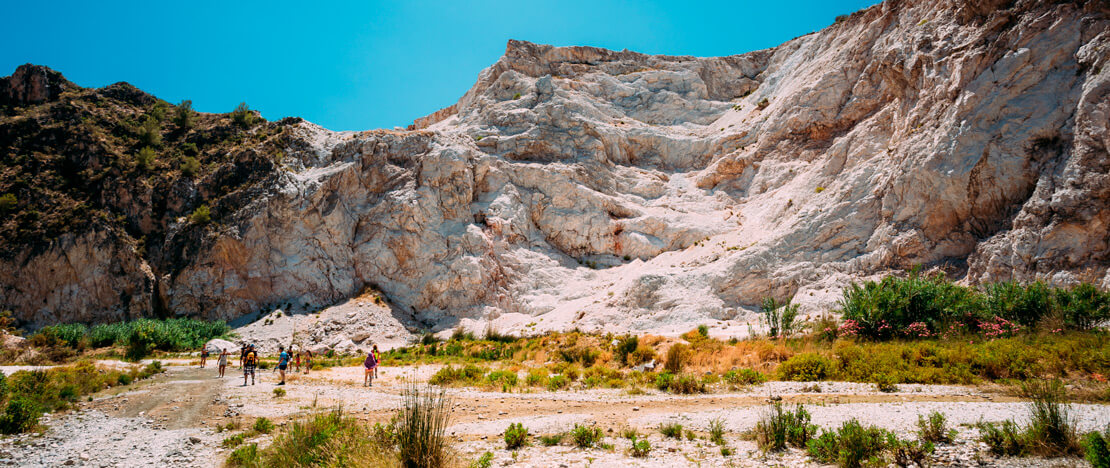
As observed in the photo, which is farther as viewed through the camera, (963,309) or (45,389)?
(963,309)

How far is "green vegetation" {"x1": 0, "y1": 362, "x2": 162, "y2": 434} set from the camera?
1057cm

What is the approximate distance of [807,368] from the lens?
13.0 m

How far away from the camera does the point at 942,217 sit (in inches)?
842

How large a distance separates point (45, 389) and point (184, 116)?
34.6 m

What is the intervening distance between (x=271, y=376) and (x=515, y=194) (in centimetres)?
2085

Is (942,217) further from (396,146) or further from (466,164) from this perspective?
(396,146)

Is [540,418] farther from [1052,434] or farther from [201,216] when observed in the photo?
[201,216]

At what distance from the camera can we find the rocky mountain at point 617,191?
776 inches

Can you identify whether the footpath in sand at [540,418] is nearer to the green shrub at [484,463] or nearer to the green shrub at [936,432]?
the green shrub at [936,432]

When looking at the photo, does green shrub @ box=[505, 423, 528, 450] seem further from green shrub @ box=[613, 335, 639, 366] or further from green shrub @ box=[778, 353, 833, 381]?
green shrub @ box=[613, 335, 639, 366]

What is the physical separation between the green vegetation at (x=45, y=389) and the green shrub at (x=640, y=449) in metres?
12.9

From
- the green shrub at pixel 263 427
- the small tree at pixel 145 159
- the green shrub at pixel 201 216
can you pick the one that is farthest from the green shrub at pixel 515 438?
the small tree at pixel 145 159

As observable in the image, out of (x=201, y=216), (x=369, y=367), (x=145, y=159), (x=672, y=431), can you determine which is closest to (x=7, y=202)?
(x=145, y=159)

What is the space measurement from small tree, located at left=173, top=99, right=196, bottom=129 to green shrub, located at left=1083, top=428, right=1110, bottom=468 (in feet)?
166
